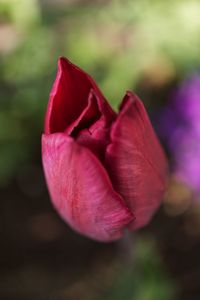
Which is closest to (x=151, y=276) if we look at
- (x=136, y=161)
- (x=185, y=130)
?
(x=185, y=130)

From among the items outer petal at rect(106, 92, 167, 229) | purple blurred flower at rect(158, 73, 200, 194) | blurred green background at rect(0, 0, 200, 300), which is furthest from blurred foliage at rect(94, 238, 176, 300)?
outer petal at rect(106, 92, 167, 229)

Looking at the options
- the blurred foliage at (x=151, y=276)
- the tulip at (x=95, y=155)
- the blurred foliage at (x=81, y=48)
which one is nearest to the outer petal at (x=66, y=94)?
the tulip at (x=95, y=155)

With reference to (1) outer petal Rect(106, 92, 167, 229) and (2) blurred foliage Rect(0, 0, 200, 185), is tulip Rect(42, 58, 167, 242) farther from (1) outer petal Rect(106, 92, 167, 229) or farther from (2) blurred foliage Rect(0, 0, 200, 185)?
(2) blurred foliage Rect(0, 0, 200, 185)

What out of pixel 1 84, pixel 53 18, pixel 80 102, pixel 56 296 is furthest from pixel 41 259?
pixel 80 102

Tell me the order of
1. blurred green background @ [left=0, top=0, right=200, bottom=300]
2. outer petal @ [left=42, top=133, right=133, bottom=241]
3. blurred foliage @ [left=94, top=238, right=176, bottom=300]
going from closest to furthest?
outer petal @ [left=42, top=133, right=133, bottom=241], blurred foliage @ [left=94, top=238, right=176, bottom=300], blurred green background @ [left=0, top=0, right=200, bottom=300]

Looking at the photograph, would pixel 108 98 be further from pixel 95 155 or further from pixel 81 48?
pixel 95 155

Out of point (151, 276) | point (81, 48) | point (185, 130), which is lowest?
point (151, 276)

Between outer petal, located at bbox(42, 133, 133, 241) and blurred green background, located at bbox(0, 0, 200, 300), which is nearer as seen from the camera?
outer petal, located at bbox(42, 133, 133, 241)

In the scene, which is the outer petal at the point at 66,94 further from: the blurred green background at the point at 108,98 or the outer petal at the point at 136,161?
the blurred green background at the point at 108,98
